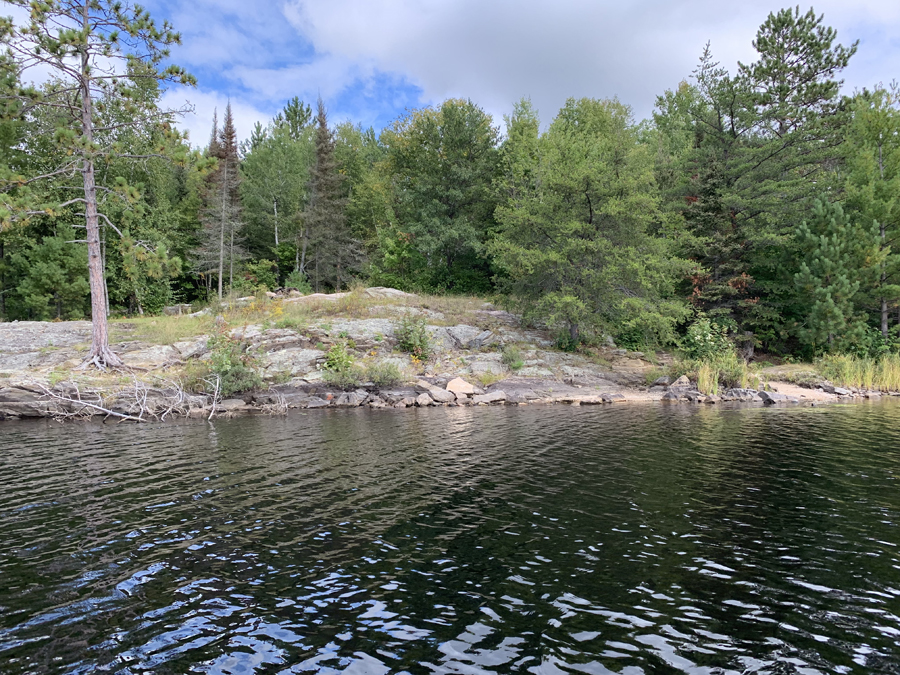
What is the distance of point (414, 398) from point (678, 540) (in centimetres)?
1622

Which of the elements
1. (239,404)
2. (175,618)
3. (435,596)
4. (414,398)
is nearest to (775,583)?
(435,596)

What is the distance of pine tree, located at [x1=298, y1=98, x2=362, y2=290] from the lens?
4609 cm

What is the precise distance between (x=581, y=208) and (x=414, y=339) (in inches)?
463

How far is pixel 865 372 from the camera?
81.1 feet

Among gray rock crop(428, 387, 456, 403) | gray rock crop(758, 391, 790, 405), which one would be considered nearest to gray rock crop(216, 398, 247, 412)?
gray rock crop(428, 387, 456, 403)

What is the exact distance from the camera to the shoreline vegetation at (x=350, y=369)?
65.2 ft

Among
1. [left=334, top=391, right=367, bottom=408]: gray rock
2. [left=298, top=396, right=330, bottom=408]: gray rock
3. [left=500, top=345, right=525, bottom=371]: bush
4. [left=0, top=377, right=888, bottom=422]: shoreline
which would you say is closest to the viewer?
[left=0, top=377, right=888, bottom=422]: shoreline

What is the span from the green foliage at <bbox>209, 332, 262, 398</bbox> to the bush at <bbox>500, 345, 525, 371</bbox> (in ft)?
39.9

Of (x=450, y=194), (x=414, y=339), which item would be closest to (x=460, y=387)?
(x=414, y=339)

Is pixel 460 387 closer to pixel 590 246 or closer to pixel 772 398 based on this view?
pixel 590 246

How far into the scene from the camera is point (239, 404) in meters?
20.8

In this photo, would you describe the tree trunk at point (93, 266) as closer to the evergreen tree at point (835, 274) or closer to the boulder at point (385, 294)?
the boulder at point (385, 294)

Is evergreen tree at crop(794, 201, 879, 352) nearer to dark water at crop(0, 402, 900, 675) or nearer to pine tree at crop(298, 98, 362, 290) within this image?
dark water at crop(0, 402, 900, 675)

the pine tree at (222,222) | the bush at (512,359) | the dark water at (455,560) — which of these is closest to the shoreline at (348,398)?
the bush at (512,359)
